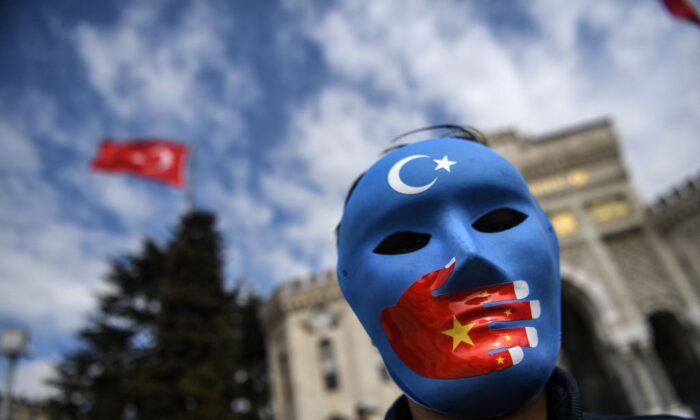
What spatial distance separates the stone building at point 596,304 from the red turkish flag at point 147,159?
7.50 m

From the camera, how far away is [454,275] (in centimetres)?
130

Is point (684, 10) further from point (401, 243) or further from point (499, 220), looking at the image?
point (401, 243)

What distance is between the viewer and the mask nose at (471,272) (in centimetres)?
129

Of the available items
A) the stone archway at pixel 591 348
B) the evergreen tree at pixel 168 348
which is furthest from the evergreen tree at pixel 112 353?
the stone archway at pixel 591 348

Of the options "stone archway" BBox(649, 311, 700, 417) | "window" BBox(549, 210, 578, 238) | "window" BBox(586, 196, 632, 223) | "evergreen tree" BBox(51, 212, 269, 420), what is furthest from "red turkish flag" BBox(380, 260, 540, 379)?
"stone archway" BBox(649, 311, 700, 417)

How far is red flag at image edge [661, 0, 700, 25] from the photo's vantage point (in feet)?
18.9

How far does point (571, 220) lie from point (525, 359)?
662 inches

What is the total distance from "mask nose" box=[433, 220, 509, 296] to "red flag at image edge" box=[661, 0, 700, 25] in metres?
6.89

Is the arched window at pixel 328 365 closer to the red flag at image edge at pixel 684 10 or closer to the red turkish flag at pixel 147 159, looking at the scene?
the red turkish flag at pixel 147 159

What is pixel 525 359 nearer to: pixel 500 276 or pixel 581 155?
pixel 500 276

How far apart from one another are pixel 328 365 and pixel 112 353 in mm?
10266

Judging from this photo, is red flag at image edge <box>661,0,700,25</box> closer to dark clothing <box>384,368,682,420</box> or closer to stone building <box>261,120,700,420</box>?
dark clothing <box>384,368,682,420</box>

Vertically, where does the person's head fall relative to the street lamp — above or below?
below

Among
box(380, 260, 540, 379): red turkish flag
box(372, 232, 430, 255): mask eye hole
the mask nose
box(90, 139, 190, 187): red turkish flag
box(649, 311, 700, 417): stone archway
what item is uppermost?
box(90, 139, 190, 187): red turkish flag
